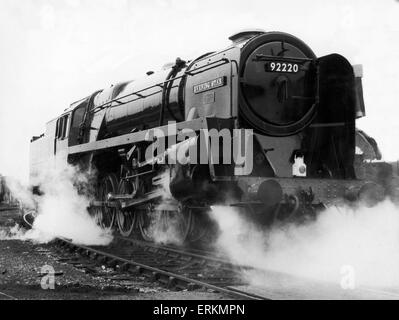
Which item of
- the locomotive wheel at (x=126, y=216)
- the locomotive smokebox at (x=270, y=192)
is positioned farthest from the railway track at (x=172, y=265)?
the locomotive smokebox at (x=270, y=192)

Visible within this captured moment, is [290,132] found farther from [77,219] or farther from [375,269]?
[77,219]

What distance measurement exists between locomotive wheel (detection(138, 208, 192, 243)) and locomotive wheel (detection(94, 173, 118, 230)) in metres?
1.07

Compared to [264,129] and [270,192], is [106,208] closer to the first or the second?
[264,129]

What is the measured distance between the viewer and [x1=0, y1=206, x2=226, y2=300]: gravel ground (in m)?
5.30

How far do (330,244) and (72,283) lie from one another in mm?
3068

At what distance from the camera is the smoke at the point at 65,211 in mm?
11577

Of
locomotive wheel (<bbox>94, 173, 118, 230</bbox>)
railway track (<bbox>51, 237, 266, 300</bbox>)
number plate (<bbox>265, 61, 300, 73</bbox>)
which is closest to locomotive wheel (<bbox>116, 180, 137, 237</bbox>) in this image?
locomotive wheel (<bbox>94, 173, 118, 230</bbox>)

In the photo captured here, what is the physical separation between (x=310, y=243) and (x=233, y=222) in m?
1.18

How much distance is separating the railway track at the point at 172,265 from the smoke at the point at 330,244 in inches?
13.7

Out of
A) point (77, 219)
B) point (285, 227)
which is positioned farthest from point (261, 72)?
point (77, 219)

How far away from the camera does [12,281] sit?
20.5 feet

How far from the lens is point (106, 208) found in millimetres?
11406

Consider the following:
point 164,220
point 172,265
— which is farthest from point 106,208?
point 172,265

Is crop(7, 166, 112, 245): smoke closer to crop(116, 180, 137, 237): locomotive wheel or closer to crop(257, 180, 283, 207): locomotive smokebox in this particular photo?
crop(116, 180, 137, 237): locomotive wheel
